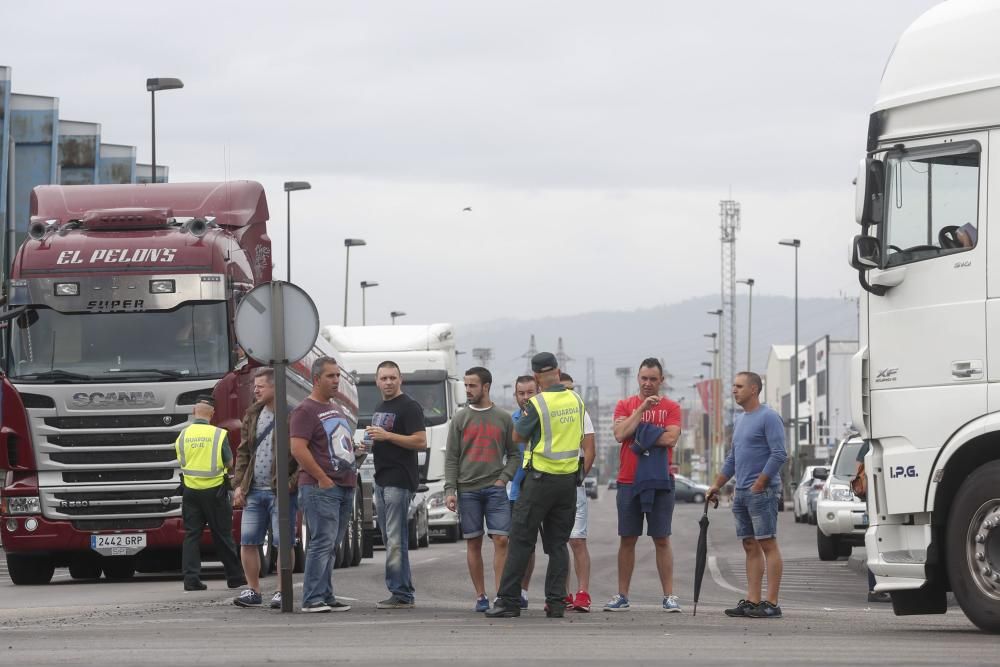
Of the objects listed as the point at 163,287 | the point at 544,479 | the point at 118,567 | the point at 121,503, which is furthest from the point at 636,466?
the point at 118,567

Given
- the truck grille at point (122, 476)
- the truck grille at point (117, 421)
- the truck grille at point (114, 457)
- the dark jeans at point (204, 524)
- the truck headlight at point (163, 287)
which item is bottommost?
the dark jeans at point (204, 524)

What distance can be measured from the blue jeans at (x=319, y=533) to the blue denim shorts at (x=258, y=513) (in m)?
0.83

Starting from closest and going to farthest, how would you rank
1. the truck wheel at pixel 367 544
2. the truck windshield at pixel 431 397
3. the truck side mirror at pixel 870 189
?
the truck side mirror at pixel 870 189, the truck wheel at pixel 367 544, the truck windshield at pixel 431 397

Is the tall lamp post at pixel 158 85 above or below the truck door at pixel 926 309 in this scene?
above

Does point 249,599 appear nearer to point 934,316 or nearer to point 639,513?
point 639,513

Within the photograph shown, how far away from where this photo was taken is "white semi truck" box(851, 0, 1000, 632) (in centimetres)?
1189

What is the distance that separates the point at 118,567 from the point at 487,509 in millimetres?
9975

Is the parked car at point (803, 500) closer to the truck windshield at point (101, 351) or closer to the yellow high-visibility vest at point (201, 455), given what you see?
the truck windshield at point (101, 351)

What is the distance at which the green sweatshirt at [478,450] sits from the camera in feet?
47.6

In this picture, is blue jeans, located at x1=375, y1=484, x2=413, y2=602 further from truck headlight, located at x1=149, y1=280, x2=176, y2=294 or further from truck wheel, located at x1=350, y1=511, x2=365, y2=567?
truck wheel, located at x1=350, y1=511, x2=365, y2=567

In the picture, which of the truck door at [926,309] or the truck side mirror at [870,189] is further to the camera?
the truck side mirror at [870,189]

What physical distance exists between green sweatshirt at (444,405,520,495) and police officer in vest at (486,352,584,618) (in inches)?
23.1

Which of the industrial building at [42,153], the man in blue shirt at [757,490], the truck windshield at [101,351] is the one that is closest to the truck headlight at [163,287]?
the truck windshield at [101,351]

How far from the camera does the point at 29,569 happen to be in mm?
21156
